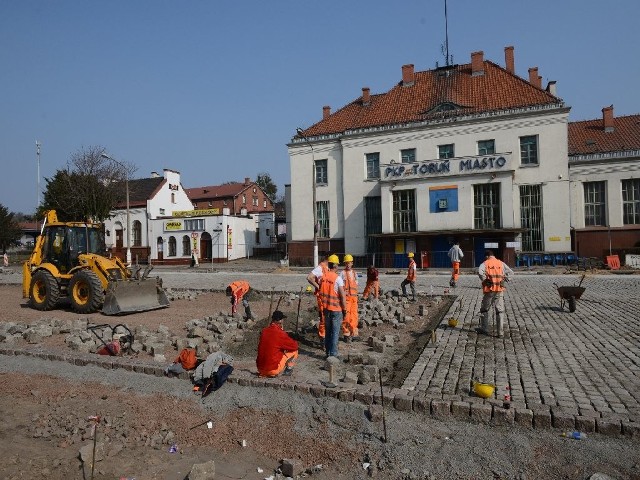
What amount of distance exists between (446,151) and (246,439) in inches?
1225

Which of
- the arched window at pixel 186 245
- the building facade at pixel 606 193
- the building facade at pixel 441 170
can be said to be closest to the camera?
the building facade at pixel 441 170

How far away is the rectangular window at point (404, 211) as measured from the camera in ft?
106

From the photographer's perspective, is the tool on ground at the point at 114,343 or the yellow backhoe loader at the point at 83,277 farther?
the yellow backhoe loader at the point at 83,277

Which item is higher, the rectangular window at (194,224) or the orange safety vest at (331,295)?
the rectangular window at (194,224)

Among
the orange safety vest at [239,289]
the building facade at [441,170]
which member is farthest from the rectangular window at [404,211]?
the orange safety vest at [239,289]

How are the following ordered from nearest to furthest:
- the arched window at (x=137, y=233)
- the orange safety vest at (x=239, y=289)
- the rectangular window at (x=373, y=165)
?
the orange safety vest at (x=239, y=289) < the rectangular window at (x=373, y=165) < the arched window at (x=137, y=233)

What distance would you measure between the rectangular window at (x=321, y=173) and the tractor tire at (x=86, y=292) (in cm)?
2624

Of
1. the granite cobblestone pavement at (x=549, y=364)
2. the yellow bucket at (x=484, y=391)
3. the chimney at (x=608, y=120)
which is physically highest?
the chimney at (x=608, y=120)

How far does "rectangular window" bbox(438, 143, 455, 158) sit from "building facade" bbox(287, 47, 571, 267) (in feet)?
0.24

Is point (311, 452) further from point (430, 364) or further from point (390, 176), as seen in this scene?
point (390, 176)

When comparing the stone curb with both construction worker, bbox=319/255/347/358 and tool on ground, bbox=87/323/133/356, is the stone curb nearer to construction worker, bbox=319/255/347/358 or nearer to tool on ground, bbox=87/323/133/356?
construction worker, bbox=319/255/347/358

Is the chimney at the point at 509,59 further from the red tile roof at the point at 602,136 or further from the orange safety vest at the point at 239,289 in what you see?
the orange safety vest at the point at 239,289

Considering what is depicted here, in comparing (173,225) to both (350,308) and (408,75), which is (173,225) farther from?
(350,308)

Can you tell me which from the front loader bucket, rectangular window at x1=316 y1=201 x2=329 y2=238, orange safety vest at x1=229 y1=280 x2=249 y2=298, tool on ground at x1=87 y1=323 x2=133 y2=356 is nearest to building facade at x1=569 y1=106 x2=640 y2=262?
rectangular window at x1=316 y1=201 x2=329 y2=238
